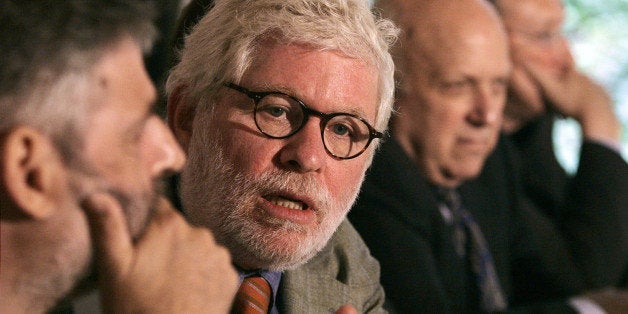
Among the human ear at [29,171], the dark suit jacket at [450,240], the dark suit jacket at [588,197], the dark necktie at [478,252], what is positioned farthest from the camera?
the dark suit jacket at [588,197]

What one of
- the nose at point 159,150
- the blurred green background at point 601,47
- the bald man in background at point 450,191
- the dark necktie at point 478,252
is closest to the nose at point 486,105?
the bald man in background at point 450,191

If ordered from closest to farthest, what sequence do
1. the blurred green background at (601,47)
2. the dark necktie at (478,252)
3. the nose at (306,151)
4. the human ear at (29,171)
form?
the human ear at (29,171)
the nose at (306,151)
the dark necktie at (478,252)
the blurred green background at (601,47)

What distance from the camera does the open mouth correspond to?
38.6 inches

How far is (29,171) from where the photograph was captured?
24.5 inches

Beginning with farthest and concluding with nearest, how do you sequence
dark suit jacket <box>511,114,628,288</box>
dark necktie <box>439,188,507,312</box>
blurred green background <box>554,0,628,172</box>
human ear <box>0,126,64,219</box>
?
blurred green background <box>554,0,628,172</box> → dark suit jacket <box>511,114,628,288</box> → dark necktie <box>439,188,507,312</box> → human ear <box>0,126,64,219</box>

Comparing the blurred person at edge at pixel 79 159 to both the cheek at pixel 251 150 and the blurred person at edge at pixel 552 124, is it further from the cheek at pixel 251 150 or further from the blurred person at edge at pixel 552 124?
the blurred person at edge at pixel 552 124

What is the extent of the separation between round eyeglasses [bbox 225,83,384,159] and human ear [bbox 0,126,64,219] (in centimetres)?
38

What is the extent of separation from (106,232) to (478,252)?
1193mm

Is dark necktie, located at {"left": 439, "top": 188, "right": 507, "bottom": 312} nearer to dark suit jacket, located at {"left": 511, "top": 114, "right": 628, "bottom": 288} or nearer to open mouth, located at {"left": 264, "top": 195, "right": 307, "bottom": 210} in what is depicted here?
dark suit jacket, located at {"left": 511, "top": 114, "right": 628, "bottom": 288}

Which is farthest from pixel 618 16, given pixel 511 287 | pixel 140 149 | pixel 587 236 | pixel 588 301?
pixel 140 149

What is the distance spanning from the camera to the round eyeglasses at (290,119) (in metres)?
0.99

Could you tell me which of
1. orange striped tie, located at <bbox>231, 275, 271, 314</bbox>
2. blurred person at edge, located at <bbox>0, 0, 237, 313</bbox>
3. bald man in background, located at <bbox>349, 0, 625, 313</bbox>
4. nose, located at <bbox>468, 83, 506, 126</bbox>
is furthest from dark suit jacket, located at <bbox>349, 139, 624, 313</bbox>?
blurred person at edge, located at <bbox>0, 0, 237, 313</bbox>

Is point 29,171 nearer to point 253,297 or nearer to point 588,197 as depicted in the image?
point 253,297

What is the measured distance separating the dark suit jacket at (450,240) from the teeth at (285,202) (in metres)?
0.43
